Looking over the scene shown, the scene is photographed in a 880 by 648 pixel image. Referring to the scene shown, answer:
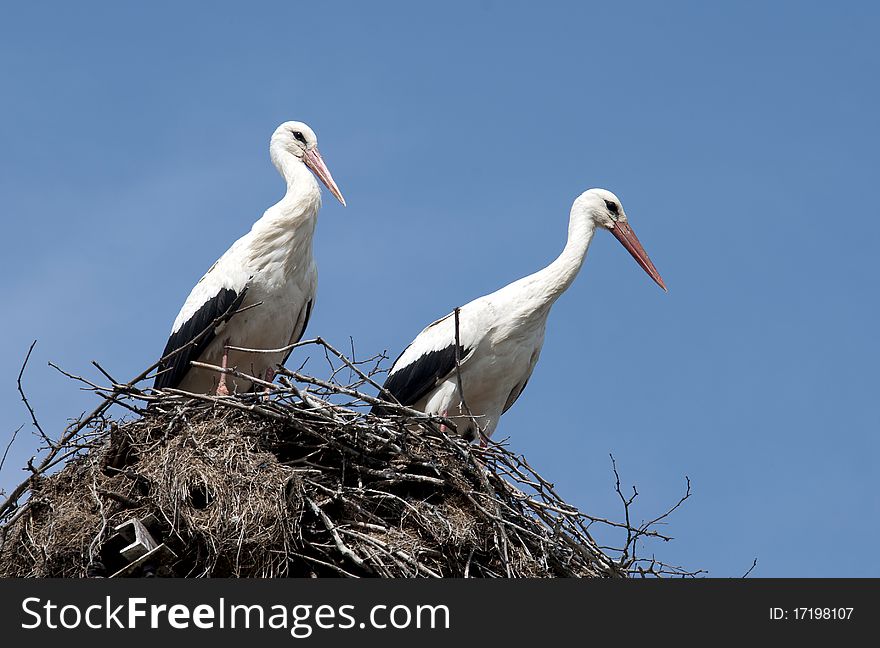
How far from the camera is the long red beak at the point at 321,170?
9.95 meters

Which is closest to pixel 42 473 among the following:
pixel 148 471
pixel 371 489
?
pixel 148 471

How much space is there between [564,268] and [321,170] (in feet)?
5.67

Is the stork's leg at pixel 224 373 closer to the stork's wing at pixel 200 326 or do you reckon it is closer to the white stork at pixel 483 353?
the stork's wing at pixel 200 326

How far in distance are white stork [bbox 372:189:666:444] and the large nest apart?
61.7 inches

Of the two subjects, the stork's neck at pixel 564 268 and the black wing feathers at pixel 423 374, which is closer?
the black wing feathers at pixel 423 374

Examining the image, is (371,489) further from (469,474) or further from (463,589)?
(463,589)

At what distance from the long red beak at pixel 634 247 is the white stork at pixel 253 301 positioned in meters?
2.15

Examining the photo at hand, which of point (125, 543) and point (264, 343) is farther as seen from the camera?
point (264, 343)

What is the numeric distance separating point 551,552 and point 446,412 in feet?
6.59

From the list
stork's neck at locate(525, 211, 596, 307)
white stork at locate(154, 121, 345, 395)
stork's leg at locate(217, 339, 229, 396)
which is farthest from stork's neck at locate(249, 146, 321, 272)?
stork's neck at locate(525, 211, 596, 307)

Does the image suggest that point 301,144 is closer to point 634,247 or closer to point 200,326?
point 200,326

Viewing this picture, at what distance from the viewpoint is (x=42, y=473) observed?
779 centimetres

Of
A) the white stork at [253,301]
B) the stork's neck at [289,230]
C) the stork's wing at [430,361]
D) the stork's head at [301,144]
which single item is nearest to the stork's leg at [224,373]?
the white stork at [253,301]

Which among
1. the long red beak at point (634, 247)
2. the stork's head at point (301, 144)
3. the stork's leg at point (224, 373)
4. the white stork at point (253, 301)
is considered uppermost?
the stork's head at point (301, 144)
